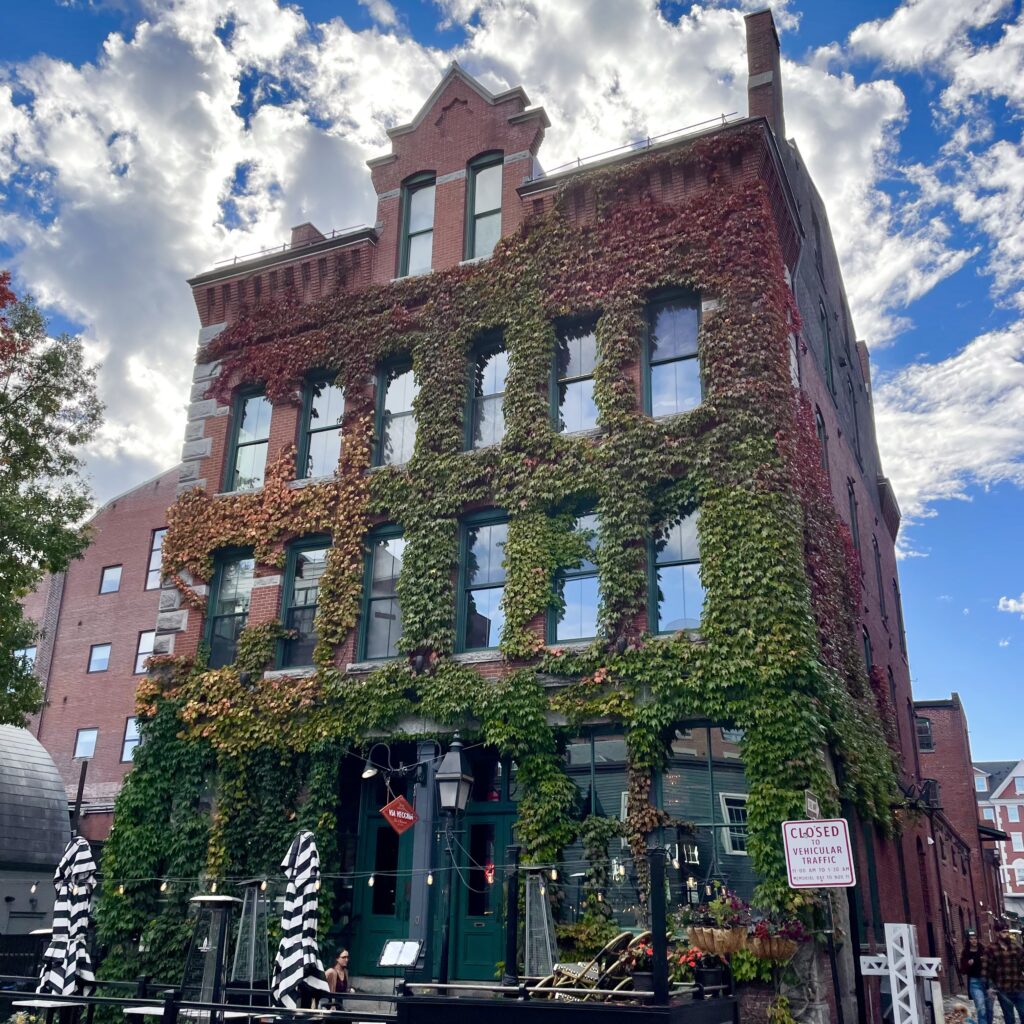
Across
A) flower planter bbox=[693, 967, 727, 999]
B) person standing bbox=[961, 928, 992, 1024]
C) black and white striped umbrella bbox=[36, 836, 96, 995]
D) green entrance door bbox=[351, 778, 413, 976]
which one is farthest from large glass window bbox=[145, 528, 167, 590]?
person standing bbox=[961, 928, 992, 1024]

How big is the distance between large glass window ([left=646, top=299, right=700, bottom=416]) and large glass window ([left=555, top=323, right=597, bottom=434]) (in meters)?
1.12

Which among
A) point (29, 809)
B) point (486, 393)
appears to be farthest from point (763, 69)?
point (29, 809)

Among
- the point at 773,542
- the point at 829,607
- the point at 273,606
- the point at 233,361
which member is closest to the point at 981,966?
the point at 829,607

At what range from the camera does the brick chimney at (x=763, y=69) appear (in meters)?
22.9

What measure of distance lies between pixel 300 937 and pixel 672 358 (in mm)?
11724

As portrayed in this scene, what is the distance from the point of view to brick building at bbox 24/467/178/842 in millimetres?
41469

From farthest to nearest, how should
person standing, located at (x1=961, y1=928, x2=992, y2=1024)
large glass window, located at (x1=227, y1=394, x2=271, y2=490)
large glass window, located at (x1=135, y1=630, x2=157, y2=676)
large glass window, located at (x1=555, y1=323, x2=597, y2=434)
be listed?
large glass window, located at (x1=135, y1=630, x2=157, y2=676) < large glass window, located at (x1=227, y1=394, x2=271, y2=490) < large glass window, located at (x1=555, y1=323, x2=597, y2=434) < person standing, located at (x1=961, y1=928, x2=992, y2=1024)

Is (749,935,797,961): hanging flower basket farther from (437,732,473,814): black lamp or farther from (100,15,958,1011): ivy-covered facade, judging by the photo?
(437,732,473,814): black lamp

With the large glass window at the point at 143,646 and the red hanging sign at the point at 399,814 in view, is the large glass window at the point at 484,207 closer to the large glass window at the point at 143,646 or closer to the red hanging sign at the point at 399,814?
the red hanging sign at the point at 399,814

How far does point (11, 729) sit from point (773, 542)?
25.2 meters

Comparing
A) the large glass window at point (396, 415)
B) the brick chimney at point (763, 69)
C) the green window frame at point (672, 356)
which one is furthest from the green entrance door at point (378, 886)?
the brick chimney at point (763, 69)

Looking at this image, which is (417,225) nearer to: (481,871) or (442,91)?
(442,91)

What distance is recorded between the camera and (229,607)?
22.2 meters

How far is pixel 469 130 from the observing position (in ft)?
77.7
